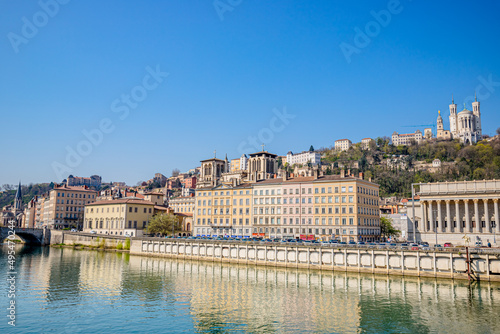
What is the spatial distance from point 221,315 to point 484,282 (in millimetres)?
30320

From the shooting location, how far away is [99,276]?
156 ft

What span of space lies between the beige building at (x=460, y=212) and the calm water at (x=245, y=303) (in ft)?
104

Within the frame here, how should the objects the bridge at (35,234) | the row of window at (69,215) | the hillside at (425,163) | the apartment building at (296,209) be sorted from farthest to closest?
the hillside at (425,163) < the row of window at (69,215) < the bridge at (35,234) < the apartment building at (296,209)

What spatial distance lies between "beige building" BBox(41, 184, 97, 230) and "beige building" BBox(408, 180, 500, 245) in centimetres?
9890

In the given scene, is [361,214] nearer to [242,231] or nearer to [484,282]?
[242,231]

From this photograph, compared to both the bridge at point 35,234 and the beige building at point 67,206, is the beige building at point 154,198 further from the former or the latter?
the beige building at point 67,206

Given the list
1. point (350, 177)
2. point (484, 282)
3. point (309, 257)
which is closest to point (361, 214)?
point (350, 177)

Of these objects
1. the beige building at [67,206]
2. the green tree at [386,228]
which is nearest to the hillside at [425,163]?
the green tree at [386,228]

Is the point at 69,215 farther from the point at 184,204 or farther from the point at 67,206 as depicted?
the point at 184,204

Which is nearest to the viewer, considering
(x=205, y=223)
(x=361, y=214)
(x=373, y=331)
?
(x=373, y=331)

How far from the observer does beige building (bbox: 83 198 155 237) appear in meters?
91.3

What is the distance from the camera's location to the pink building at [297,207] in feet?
249

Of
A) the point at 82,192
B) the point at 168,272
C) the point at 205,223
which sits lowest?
the point at 168,272

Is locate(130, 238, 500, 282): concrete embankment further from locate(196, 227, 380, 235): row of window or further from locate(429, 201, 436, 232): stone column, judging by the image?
locate(429, 201, 436, 232): stone column
